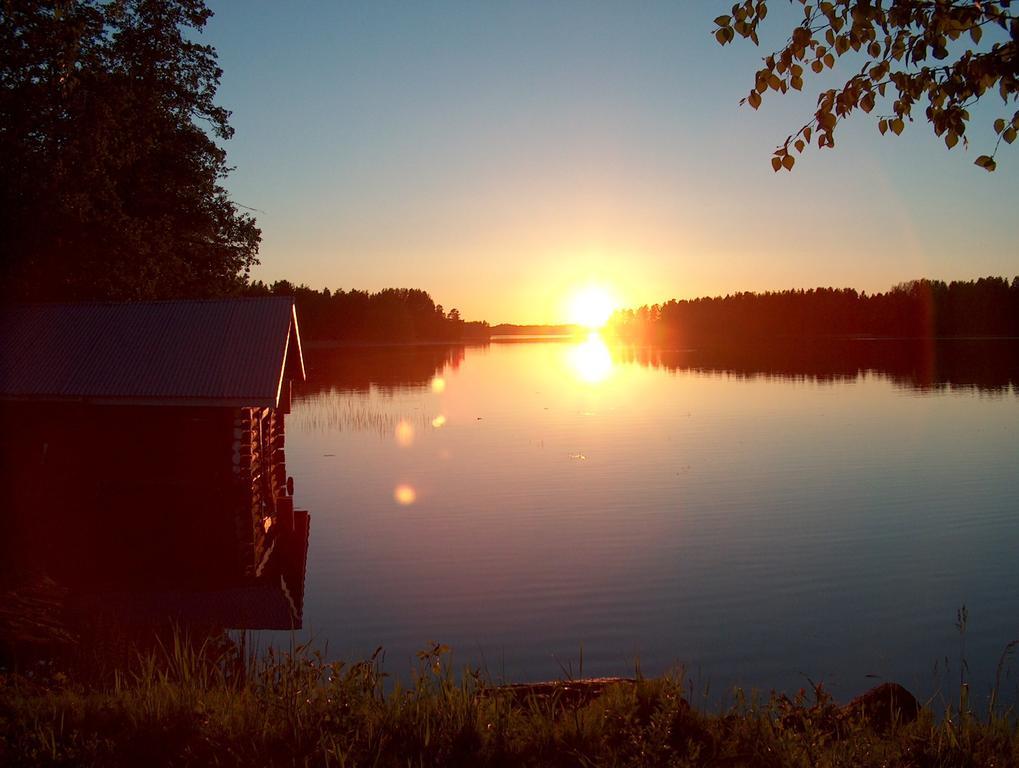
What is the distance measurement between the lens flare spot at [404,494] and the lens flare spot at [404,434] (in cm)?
943

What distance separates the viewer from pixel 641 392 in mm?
61219

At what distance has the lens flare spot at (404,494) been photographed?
80.4 ft

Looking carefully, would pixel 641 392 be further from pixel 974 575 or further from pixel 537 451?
pixel 974 575

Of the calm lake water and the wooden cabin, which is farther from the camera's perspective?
the wooden cabin

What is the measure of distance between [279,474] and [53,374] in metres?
7.65

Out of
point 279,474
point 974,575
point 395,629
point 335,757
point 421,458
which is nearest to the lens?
point 335,757

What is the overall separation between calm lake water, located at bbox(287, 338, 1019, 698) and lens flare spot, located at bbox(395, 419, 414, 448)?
154mm

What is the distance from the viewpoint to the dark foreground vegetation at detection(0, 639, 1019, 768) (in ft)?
22.1

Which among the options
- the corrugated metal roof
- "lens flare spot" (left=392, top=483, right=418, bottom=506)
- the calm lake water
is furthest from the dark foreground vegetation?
the corrugated metal roof

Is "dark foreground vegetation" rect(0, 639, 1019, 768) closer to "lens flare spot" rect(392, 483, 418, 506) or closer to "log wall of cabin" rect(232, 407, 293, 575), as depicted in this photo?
"log wall of cabin" rect(232, 407, 293, 575)

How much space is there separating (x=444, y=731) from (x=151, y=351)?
69.8 feet

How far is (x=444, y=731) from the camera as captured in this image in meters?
7.14

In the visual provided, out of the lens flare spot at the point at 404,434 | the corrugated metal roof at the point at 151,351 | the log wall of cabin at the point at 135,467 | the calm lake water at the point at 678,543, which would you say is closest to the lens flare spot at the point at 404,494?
the calm lake water at the point at 678,543

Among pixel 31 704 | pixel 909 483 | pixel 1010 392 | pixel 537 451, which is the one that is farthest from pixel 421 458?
pixel 1010 392
